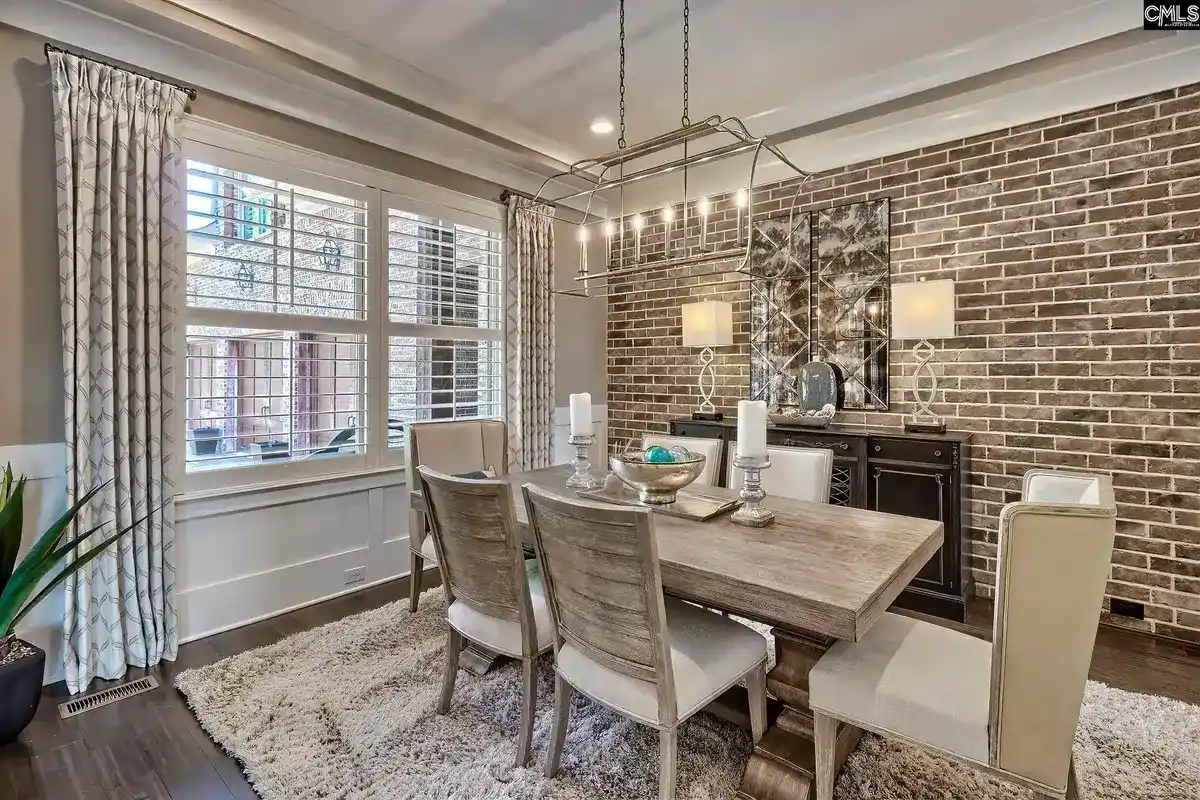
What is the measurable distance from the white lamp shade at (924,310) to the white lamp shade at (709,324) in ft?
3.83

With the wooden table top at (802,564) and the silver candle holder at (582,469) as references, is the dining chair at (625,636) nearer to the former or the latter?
the wooden table top at (802,564)

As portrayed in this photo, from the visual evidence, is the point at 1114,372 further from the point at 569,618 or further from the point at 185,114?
the point at 185,114

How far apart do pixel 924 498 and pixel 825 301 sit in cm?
136

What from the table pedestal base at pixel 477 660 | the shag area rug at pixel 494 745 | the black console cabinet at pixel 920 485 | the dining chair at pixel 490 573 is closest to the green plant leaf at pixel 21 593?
the shag area rug at pixel 494 745

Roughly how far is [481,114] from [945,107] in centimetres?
272

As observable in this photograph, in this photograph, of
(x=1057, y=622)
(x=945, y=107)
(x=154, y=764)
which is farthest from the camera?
(x=945, y=107)

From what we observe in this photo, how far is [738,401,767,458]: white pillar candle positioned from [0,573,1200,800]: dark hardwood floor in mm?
1802

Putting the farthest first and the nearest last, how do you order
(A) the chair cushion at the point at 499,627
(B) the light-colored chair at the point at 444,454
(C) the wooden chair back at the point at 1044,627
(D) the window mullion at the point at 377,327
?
1. (D) the window mullion at the point at 377,327
2. (B) the light-colored chair at the point at 444,454
3. (A) the chair cushion at the point at 499,627
4. (C) the wooden chair back at the point at 1044,627

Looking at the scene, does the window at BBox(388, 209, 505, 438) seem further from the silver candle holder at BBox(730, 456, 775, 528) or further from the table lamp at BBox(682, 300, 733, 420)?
the silver candle holder at BBox(730, 456, 775, 528)

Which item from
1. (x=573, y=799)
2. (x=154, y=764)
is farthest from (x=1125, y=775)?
(x=154, y=764)

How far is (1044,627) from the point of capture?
1171 mm

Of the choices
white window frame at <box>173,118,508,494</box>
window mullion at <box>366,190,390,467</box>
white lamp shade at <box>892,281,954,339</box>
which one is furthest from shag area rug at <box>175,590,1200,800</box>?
white lamp shade at <box>892,281,954,339</box>

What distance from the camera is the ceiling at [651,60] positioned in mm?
2477

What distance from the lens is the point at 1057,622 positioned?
1.16 metres
